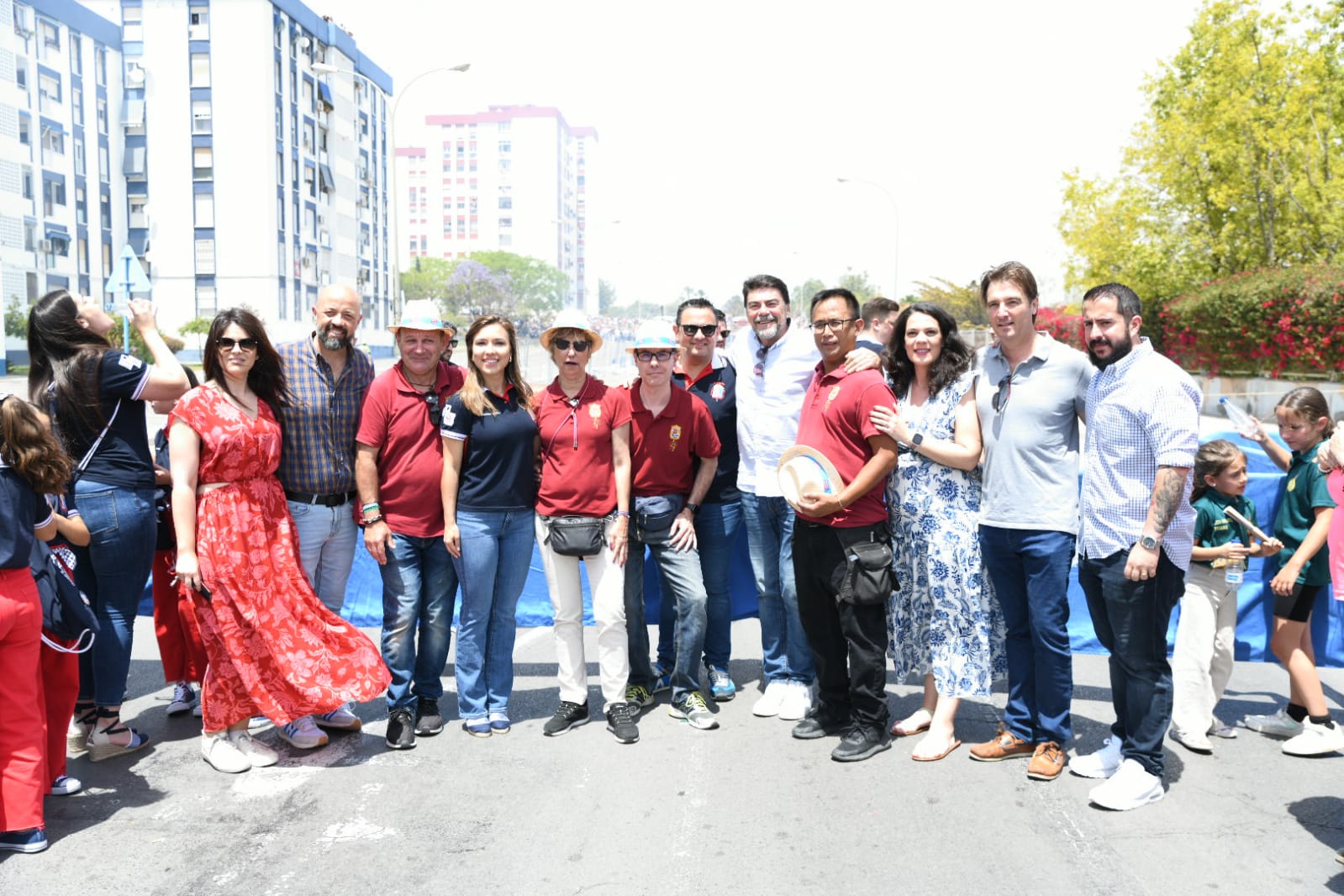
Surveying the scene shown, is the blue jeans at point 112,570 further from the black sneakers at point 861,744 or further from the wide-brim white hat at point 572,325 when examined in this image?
the black sneakers at point 861,744

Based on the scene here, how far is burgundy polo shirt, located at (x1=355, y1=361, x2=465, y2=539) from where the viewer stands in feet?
16.1


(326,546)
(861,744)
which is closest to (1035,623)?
(861,744)

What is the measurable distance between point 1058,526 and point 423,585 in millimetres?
2939

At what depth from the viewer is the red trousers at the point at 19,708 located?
3.72 metres

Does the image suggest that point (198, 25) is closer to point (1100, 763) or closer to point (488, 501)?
point (488, 501)

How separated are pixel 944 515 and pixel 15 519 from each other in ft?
12.3

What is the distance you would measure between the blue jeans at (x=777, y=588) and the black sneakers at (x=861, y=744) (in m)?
0.53

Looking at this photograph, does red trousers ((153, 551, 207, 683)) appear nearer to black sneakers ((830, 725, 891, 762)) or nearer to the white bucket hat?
the white bucket hat

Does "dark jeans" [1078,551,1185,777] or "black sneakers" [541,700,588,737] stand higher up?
"dark jeans" [1078,551,1185,777]

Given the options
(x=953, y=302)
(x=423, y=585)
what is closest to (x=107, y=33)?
(x=953, y=302)

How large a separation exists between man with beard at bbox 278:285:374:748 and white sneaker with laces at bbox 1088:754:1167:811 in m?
3.46

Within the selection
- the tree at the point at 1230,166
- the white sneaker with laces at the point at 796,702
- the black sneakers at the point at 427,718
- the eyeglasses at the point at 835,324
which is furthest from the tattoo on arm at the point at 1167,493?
the tree at the point at 1230,166

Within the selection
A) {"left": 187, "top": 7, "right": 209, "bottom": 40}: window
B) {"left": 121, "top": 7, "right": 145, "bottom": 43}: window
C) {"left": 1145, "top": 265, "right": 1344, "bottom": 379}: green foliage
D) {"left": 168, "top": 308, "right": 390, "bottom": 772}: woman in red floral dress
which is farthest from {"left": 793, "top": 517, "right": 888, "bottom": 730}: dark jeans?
{"left": 121, "top": 7, "right": 145, "bottom": 43}: window

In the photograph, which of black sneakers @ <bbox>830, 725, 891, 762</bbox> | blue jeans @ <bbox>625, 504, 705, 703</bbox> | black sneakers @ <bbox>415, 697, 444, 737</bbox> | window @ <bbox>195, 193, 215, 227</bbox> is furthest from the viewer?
window @ <bbox>195, 193, 215, 227</bbox>
